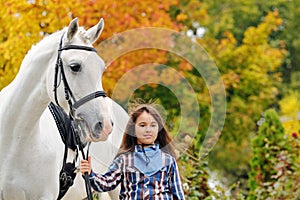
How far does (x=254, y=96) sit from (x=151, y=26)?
332 inches

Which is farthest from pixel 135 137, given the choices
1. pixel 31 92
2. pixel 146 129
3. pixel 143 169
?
pixel 31 92

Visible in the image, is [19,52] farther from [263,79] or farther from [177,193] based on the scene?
[263,79]

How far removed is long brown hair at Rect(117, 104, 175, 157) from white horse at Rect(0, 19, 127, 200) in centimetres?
22

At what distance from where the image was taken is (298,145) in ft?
30.5

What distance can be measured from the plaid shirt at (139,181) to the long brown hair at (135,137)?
9 cm

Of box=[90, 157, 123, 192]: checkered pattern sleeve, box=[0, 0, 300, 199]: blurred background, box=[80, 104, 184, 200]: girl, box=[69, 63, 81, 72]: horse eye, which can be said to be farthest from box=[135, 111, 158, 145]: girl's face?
box=[0, 0, 300, 199]: blurred background

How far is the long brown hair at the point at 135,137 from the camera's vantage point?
4230mm

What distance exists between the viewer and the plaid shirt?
4074 mm

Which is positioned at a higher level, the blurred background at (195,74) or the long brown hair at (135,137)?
the blurred background at (195,74)

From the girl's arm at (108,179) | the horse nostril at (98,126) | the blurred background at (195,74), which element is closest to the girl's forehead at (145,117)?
the girl's arm at (108,179)

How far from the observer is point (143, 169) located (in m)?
4.11

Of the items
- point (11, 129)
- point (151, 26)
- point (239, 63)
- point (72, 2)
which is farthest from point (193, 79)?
point (11, 129)

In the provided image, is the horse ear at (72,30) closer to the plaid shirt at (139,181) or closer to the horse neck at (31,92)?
the horse neck at (31,92)

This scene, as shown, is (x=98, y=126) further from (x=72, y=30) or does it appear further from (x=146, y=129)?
(x=72, y=30)
